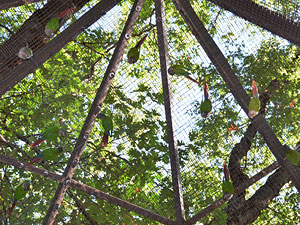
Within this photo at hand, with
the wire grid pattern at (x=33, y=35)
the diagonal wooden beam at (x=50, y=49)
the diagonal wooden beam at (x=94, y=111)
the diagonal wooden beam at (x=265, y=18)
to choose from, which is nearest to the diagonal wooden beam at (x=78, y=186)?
the diagonal wooden beam at (x=94, y=111)

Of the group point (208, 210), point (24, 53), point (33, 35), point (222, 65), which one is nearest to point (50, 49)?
point (24, 53)

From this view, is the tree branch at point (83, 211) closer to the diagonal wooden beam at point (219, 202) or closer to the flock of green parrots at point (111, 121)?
the flock of green parrots at point (111, 121)

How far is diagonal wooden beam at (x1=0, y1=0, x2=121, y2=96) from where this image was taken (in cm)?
242

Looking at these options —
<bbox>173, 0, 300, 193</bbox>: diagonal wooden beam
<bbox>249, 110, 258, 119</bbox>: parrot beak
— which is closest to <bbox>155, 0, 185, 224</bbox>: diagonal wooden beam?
<bbox>173, 0, 300, 193</bbox>: diagonal wooden beam

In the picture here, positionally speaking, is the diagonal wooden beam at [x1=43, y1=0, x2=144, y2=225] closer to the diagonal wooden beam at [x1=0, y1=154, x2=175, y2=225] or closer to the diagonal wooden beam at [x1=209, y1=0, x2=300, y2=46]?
the diagonal wooden beam at [x1=0, y1=154, x2=175, y2=225]

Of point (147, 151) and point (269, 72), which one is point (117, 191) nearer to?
point (147, 151)

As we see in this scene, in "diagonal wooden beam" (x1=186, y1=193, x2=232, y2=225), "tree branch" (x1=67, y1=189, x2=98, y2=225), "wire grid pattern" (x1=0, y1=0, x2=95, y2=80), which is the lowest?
"diagonal wooden beam" (x1=186, y1=193, x2=232, y2=225)

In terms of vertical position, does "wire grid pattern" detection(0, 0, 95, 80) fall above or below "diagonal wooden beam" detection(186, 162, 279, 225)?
above

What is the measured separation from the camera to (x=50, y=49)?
8.04 ft

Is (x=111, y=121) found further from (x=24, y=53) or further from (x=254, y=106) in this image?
(x=254, y=106)

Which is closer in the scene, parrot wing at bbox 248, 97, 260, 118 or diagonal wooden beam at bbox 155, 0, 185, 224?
parrot wing at bbox 248, 97, 260, 118

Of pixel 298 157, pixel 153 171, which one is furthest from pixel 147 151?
pixel 298 157

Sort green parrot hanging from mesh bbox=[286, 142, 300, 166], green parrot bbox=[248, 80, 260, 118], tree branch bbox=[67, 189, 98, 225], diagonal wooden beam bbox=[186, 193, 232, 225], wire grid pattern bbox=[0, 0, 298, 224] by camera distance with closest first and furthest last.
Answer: green parrot bbox=[248, 80, 260, 118]
green parrot hanging from mesh bbox=[286, 142, 300, 166]
diagonal wooden beam bbox=[186, 193, 232, 225]
wire grid pattern bbox=[0, 0, 298, 224]
tree branch bbox=[67, 189, 98, 225]

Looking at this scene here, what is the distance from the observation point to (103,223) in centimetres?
400
